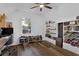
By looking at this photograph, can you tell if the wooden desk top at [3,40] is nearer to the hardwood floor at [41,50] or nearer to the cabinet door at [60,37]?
the hardwood floor at [41,50]

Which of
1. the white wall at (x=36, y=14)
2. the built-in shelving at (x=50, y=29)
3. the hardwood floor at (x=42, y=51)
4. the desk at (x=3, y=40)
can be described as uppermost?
the white wall at (x=36, y=14)

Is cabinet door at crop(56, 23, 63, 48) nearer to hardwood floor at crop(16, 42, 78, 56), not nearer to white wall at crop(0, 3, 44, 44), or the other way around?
hardwood floor at crop(16, 42, 78, 56)

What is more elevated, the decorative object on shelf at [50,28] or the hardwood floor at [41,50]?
the decorative object on shelf at [50,28]

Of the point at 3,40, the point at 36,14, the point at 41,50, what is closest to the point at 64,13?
the point at 36,14

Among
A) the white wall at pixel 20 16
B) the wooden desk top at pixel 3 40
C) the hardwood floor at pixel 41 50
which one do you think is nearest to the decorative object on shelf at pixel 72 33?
the hardwood floor at pixel 41 50

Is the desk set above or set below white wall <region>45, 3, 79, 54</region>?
below

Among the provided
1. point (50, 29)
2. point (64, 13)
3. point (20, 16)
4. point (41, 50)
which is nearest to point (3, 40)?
point (20, 16)

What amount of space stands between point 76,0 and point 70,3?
4.2 inches

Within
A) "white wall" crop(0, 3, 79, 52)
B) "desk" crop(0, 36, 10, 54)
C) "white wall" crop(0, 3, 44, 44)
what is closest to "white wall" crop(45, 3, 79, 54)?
"white wall" crop(0, 3, 79, 52)

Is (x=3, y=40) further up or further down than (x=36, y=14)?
further down

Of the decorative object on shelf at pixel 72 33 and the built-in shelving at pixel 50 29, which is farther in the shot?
the built-in shelving at pixel 50 29

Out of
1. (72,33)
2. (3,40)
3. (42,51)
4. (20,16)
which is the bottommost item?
(42,51)

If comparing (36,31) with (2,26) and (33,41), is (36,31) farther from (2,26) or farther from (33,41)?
(2,26)

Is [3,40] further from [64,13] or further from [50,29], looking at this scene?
[64,13]
